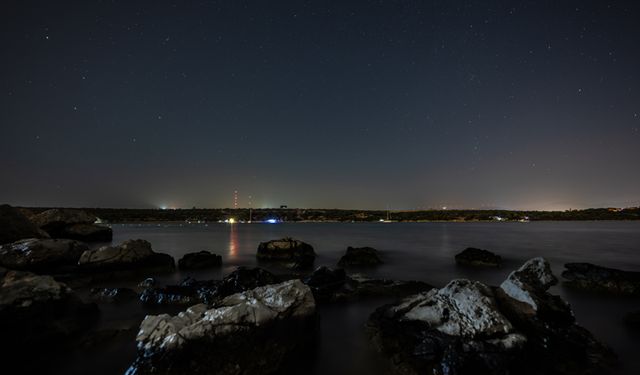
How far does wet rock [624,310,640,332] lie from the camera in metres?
7.12

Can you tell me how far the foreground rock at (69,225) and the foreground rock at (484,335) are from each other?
28368mm

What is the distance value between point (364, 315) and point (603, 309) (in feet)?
22.3

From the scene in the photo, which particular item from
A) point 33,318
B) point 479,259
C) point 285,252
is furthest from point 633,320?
point 285,252

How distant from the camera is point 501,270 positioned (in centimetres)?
1488

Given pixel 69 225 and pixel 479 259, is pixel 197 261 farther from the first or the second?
pixel 69 225

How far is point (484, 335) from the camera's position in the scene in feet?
16.8

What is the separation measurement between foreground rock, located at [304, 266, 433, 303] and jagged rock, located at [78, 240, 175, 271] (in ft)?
26.6

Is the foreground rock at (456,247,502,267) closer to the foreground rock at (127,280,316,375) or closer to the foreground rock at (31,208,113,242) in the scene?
the foreground rock at (127,280,316,375)

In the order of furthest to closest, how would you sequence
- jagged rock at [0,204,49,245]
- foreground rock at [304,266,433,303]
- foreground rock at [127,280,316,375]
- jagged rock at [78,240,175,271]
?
jagged rock at [0,204,49,245], jagged rock at [78,240,175,271], foreground rock at [304,266,433,303], foreground rock at [127,280,316,375]

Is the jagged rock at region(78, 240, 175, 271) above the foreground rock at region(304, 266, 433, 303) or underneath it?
above

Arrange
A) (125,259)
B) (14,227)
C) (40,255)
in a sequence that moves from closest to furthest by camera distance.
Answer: (40,255), (125,259), (14,227)

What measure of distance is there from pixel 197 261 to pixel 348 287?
8.81 metres

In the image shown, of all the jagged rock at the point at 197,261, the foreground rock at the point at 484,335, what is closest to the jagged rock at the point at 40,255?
the jagged rock at the point at 197,261

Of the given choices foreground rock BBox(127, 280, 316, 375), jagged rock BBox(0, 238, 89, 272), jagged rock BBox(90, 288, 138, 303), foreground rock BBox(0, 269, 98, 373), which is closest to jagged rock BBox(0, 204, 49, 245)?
jagged rock BBox(0, 238, 89, 272)
